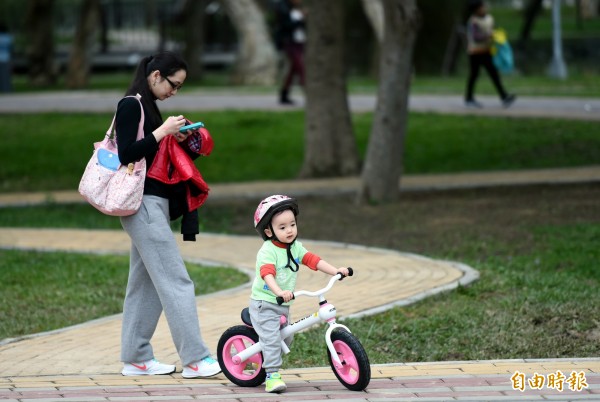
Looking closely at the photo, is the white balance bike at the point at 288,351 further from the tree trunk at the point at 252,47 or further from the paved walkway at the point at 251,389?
the tree trunk at the point at 252,47

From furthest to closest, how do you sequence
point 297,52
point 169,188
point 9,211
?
1. point 297,52
2. point 9,211
3. point 169,188

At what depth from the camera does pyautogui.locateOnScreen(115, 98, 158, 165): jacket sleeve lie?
658 centimetres

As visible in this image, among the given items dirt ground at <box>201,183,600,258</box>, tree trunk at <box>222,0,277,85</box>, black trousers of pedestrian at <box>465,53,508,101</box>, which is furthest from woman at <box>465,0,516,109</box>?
tree trunk at <box>222,0,277,85</box>

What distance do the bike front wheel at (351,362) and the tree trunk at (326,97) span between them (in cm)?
980

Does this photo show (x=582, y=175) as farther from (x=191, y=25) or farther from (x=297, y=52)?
(x=191, y=25)

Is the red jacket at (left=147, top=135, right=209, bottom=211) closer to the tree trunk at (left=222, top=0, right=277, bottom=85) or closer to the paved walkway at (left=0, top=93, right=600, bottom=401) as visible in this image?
the paved walkway at (left=0, top=93, right=600, bottom=401)

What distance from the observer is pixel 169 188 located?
22.4ft

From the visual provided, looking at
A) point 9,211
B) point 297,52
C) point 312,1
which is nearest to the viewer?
point 9,211

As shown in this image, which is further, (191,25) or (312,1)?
(191,25)

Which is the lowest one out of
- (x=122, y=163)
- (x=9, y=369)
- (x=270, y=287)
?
(x=9, y=369)

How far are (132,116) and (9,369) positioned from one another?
5.56ft

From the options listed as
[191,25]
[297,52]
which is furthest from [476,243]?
[191,25]

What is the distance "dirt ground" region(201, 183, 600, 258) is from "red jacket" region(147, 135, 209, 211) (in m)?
4.76

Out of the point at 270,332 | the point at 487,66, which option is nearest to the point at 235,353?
the point at 270,332
